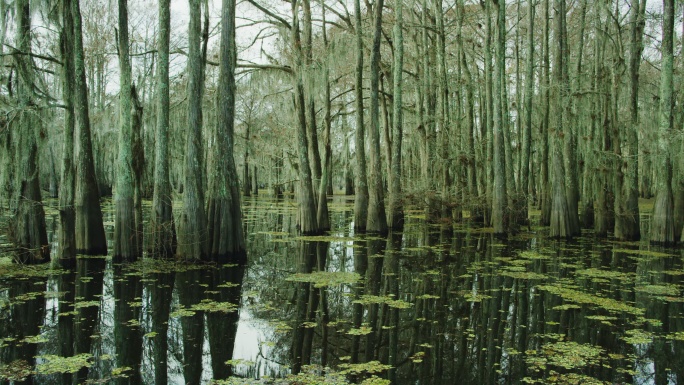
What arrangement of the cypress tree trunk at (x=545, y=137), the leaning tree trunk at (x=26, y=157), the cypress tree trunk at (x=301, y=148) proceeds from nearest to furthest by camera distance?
the leaning tree trunk at (x=26, y=157) < the cypress tree trunk at (x=301, y=148) < the cypress tree trunk at (x=545, y=137)

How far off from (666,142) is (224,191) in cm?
1055

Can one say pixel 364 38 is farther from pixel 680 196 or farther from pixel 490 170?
pixel 680 196

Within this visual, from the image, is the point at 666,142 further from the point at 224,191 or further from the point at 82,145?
the point at 82,145

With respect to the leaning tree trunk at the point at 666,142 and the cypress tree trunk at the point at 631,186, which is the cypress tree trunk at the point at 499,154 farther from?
the leaning tree trunk at the point at 666,142

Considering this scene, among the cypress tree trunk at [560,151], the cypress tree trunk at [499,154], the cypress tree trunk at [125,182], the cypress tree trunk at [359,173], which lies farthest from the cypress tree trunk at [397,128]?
the cypress tree trunk at [125,182]

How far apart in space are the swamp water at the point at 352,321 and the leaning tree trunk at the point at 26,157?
658 mm

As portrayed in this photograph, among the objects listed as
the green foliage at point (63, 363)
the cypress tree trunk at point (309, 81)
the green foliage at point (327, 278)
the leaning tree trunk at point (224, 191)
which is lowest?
the green foliage at point (63, 363)

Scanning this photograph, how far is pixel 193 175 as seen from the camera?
→ 950 centimetres

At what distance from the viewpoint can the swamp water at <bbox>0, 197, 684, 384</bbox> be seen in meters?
4.39

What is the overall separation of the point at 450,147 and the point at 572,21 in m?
8.93

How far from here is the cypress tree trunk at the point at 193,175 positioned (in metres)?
9.41

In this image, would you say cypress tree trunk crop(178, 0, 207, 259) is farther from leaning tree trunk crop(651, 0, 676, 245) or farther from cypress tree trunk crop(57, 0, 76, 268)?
leaning tree trunk crop(651, 0, 676, 245)

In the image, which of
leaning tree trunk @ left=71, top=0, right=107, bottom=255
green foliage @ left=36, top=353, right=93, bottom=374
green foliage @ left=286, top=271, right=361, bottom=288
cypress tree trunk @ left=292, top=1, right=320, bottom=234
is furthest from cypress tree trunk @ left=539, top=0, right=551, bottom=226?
green foliage @ left=36, top=353, right=93, bottom=374

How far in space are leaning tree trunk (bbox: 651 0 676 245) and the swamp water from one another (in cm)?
290
